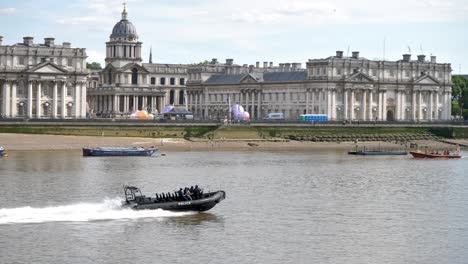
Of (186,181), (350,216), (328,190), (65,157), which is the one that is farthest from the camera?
(65,157)

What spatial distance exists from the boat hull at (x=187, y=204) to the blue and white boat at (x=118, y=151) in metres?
62.2

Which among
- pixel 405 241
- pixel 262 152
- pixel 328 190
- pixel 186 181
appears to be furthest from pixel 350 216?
pixel 262 152

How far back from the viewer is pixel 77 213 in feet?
251

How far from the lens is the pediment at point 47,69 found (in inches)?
7436

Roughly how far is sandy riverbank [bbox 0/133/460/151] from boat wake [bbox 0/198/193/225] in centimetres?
7187

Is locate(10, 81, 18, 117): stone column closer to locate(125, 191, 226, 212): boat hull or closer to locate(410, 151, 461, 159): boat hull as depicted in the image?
locate(410, 151, 461, 159): boat hull

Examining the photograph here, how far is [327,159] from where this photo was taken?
142500 millimetres

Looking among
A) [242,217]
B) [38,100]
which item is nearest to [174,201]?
[242,217]

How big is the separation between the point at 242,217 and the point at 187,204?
403 cm

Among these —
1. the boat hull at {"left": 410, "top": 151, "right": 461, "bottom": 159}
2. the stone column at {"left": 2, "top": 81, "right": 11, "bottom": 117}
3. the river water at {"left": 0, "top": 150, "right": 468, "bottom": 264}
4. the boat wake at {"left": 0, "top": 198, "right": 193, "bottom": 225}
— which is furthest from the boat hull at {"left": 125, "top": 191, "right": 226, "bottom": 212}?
the stone column at {"left": 2, "top": 81, "right": 11, "bottom": 117}

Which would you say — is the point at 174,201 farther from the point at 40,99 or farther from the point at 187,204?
the point at 40,99

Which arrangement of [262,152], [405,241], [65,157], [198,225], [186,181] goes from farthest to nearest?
[262,152] < [65,157] < [186,181] < [198,225] < [405,241]

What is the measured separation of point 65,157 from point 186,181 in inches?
1395

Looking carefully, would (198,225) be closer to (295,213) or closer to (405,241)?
(295,213)
